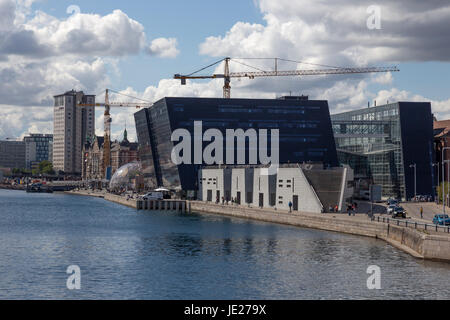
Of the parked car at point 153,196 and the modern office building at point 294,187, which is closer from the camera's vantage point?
the modern office building at point 294,187

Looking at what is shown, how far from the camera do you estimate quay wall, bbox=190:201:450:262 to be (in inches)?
2564

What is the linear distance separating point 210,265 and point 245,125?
413 feet

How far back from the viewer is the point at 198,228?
10419 cm

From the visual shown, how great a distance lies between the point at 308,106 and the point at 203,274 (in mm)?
139200

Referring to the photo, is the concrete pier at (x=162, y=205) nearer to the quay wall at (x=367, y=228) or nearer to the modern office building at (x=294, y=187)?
the modern office building at (x=294, y=187)

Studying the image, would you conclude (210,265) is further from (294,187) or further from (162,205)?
(162,205)

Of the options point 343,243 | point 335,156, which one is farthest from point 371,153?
point 343,243

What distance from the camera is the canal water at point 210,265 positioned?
5178 cm

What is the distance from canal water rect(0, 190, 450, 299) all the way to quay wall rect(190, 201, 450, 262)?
4.99ft

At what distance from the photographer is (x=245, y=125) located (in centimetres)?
18850

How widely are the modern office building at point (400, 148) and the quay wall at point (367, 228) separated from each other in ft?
172

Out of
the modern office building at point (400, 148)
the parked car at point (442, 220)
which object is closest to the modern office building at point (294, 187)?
the parked car at point (442, 220)

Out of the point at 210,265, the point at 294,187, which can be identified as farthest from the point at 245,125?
the point at 210,265

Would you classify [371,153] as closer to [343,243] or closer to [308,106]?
[308,106]
